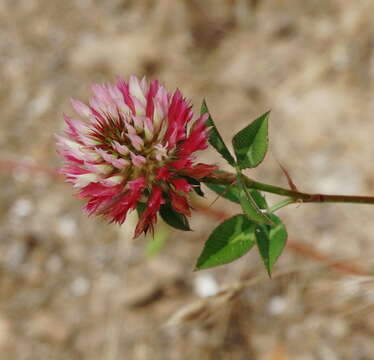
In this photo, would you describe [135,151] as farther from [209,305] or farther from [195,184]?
[209,305]

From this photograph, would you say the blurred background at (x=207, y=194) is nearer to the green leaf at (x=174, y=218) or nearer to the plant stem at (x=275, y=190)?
the plant stem at (x=275, y=190)

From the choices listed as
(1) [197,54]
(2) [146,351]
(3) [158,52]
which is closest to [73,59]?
(3) [158,52]

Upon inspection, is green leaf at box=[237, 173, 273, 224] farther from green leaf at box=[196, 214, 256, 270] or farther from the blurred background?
the blurred background

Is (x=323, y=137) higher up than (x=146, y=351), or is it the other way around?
(x=323, y=137)

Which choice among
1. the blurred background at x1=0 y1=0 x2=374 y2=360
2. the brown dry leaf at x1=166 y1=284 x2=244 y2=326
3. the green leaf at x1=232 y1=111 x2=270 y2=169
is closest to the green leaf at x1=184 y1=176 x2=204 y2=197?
the green leaf at x1=232 y1=111 x2=270 y2=169

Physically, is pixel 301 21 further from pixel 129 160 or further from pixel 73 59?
pixel 129 160

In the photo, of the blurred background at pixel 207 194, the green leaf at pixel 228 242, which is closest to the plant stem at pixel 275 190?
the green leaf at pixel 228 242
